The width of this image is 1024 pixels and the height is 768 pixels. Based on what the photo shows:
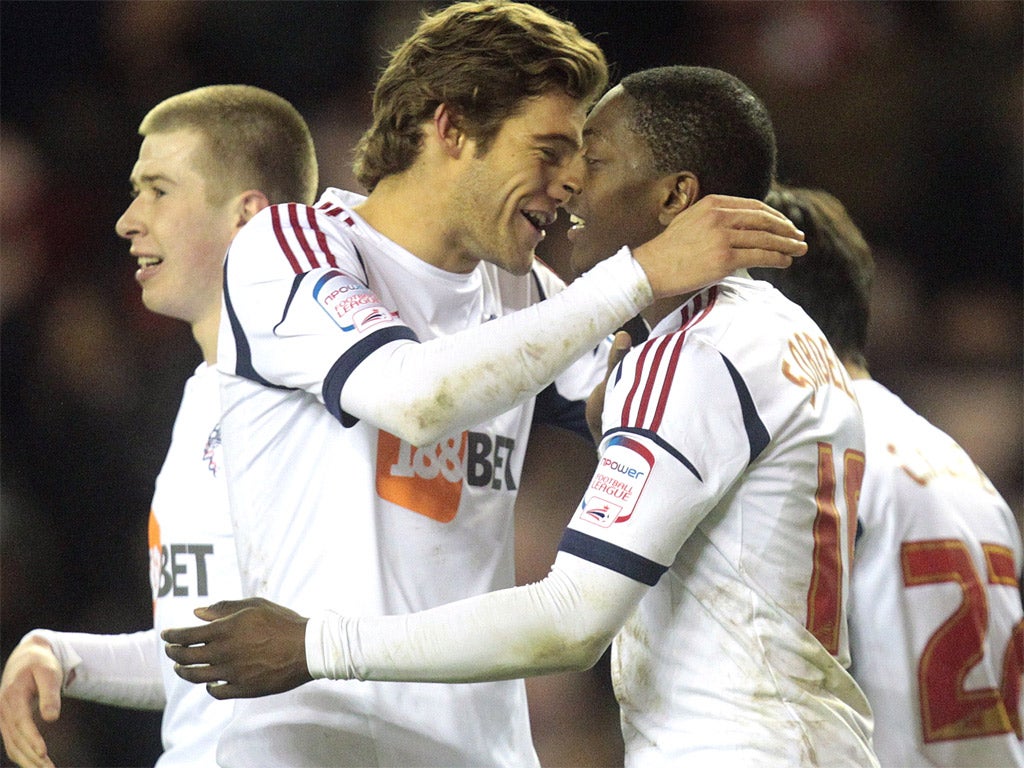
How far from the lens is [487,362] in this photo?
7.25 ft

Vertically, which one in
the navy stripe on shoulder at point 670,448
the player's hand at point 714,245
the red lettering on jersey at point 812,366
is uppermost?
the player's hand at point 714,245

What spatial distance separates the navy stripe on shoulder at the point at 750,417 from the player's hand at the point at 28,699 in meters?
1.68

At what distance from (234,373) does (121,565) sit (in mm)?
2850

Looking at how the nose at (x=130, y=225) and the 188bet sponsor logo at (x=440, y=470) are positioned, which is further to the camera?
A: the nose at (x=130, y=225)

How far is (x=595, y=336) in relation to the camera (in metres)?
2.25

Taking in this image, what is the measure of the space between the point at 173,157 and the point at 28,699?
4.47 ft

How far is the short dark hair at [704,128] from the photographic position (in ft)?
7.90

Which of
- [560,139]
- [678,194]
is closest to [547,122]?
[560,139]

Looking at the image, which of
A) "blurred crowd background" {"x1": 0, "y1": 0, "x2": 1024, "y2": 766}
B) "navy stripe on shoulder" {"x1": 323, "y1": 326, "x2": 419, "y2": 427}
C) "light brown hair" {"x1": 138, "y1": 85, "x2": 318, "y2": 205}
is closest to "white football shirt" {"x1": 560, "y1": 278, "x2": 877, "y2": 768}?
"navy stripe on shoulder" {"x1": 323, "y1": 326, "x2": 419, "y2": 427}

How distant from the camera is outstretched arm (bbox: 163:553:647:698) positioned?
78.7 inches

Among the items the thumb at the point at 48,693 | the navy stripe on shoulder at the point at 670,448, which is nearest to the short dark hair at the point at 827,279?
the navy stripe on shoulder at the point at 670,448

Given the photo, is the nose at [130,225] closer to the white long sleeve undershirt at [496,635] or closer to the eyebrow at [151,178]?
the eyebrow at [151,178]

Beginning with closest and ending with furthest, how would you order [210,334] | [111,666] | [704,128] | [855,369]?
[704,128] < [111,666] < [210,334] < [855,369]

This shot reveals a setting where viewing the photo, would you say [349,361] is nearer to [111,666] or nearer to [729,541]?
[729,541]
